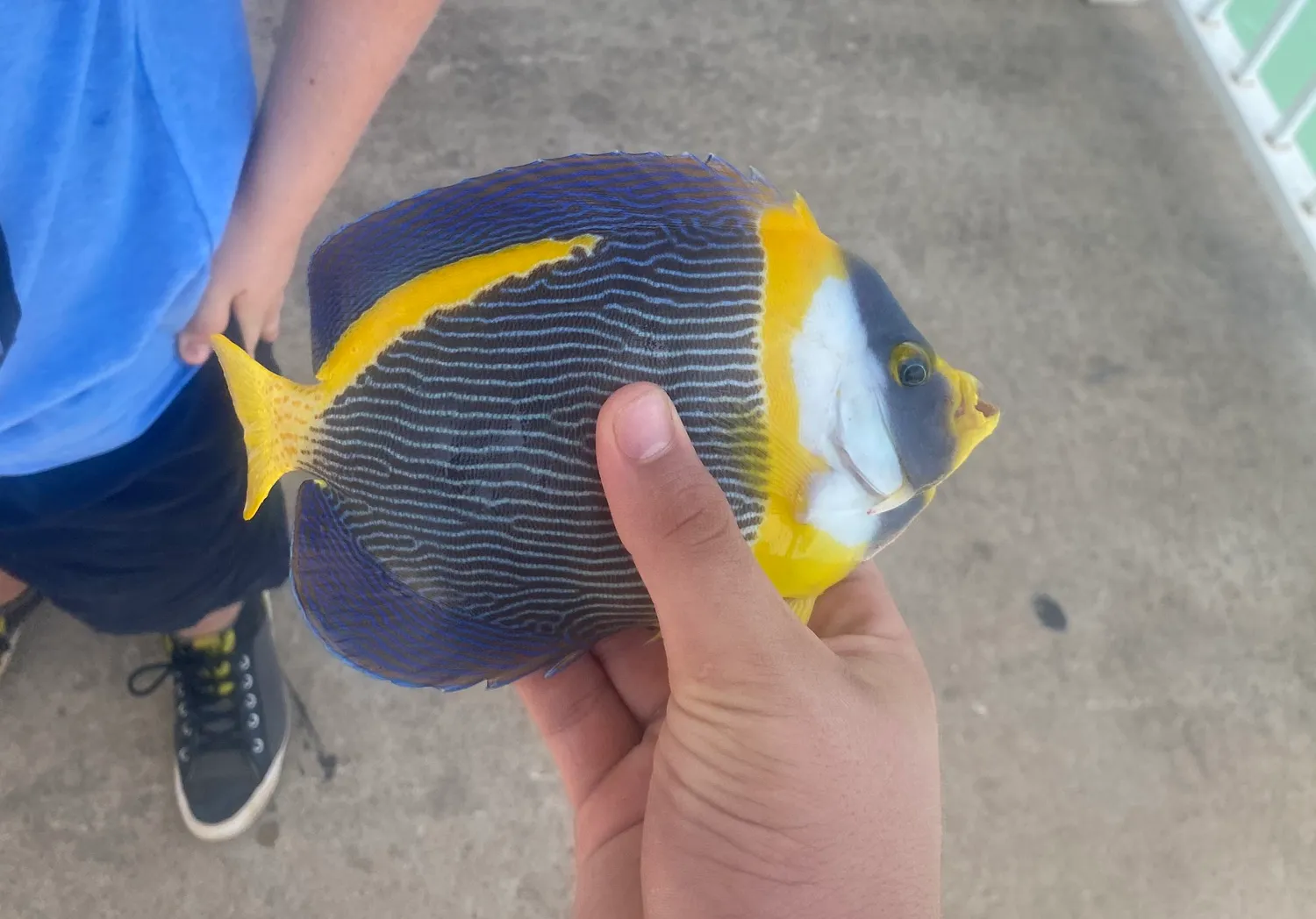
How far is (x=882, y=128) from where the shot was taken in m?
1.55

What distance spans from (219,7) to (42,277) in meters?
0.22

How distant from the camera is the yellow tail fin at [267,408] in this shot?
0.60 m

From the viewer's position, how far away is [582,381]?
1.87 feet

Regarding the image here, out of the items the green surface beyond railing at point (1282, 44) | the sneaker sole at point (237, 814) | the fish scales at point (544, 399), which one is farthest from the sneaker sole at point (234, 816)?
the green surface beyond railing at point (1282, 44)

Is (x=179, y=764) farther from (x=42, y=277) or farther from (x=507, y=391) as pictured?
(x=507, y=391)

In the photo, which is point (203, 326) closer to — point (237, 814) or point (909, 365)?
point (909, 365)

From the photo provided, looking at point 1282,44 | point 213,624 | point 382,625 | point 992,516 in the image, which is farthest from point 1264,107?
point 213,624

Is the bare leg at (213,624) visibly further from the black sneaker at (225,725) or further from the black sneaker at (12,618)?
the black sneaker at (12,618)

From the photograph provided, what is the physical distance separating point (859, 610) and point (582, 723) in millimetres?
278

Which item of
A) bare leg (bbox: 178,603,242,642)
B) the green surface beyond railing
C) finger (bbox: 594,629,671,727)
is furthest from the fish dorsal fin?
the green surface beyond railing

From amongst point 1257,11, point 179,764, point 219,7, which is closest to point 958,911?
point 179,764

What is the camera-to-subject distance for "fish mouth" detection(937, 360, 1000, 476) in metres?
0.60

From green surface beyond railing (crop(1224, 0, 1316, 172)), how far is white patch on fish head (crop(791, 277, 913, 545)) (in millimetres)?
1602

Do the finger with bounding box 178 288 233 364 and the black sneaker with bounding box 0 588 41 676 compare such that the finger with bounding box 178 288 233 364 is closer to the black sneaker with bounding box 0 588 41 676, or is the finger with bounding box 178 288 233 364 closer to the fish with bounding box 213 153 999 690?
the fish with bounding box 213 153 999 690
